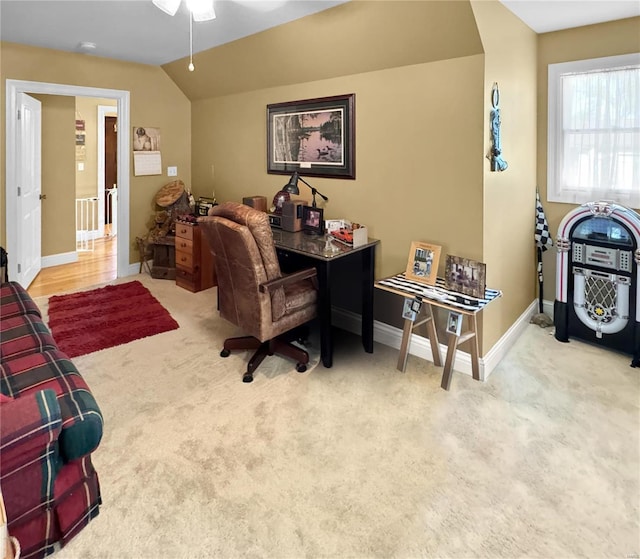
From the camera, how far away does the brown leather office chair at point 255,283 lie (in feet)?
8.15

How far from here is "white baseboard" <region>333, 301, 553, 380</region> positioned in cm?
282

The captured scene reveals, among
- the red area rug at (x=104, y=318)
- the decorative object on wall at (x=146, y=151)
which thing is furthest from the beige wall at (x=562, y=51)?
the decorative object on wall at (x=146, y=151)

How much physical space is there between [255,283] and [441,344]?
136 cm

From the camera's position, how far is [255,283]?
2527mm

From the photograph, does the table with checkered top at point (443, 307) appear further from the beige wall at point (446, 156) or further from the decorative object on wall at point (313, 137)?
the decorative object on wall at point (313, 137)

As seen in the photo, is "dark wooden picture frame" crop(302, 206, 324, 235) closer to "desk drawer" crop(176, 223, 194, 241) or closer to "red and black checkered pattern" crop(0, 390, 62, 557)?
"desk drawer" crop(176, 223, 194, 241)

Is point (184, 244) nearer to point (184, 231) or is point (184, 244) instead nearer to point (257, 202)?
point (184, 231)

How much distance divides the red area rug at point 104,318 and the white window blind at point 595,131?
3.45 m

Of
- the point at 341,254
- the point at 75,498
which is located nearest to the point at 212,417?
the point at 75,498

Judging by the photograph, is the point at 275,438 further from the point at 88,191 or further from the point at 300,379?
the point at 88,191

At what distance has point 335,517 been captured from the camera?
170cm

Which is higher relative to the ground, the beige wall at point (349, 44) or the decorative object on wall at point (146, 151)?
the beige wall at point (349, 44)

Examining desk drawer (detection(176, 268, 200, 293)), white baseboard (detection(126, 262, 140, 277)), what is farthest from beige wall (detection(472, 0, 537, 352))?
white baseboard (detection(126, 262, 140, 277))

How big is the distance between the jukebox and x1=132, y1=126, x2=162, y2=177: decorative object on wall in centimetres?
423
